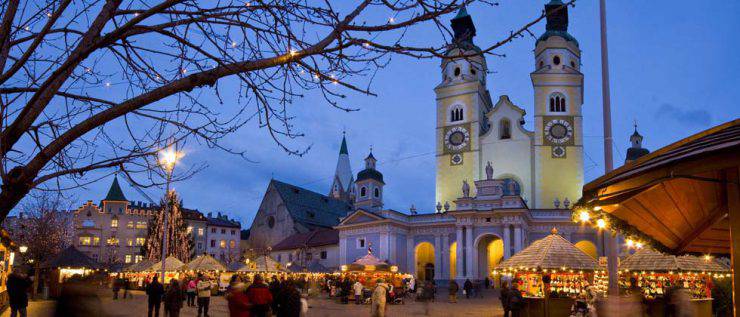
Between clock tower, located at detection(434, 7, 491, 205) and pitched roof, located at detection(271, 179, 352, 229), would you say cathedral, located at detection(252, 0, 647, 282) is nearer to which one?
clock tower, located at detection(434, 7, 491, 205)

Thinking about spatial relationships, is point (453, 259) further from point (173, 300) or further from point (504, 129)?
point (173, 300)

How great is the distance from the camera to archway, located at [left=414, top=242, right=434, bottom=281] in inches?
2458

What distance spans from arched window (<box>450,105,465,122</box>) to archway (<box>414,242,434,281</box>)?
13.3 m

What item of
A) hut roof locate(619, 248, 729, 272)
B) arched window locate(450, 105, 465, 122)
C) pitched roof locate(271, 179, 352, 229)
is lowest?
hut roof locate(619, 248, 729, 272)

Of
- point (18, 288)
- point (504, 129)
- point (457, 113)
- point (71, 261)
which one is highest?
point (457, 113)

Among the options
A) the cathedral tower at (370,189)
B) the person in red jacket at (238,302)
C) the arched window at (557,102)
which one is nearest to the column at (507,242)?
the arched window at (557,102)

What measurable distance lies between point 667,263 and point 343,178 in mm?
90060

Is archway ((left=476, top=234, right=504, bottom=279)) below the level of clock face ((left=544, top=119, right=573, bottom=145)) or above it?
below

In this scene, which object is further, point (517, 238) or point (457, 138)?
point (457, 138)

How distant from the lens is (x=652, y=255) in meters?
23.0

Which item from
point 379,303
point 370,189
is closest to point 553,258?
point 379,303

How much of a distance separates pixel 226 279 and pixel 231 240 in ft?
188

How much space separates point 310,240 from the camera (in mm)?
72250

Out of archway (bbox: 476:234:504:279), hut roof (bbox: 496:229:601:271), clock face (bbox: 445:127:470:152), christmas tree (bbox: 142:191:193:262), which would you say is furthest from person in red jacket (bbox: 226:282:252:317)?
christmas tree (bbox: 142:191:193:262)
